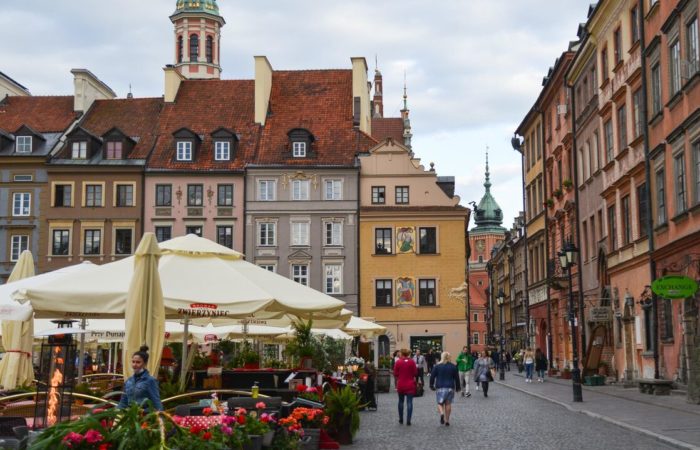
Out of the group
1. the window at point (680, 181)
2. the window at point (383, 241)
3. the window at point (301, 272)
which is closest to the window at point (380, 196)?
the window at point (383, 241)

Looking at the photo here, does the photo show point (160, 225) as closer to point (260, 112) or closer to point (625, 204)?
point (260, 112)

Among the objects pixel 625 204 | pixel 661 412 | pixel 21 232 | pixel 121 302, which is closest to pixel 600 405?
pixel 661 412

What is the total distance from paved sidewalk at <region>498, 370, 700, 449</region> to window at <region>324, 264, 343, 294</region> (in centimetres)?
2541

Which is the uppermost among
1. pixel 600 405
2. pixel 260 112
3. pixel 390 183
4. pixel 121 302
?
pixel 260 112

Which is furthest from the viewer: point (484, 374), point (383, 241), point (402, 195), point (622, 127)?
point (402, 195)

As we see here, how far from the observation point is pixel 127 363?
13500mm

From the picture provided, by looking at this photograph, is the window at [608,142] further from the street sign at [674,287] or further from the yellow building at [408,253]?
the yellow building at [408,253]

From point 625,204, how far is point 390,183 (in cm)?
2559

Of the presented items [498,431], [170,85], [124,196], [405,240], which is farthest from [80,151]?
[498,431]

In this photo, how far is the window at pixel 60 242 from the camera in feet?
192

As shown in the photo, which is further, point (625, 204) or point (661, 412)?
point (625, 204)

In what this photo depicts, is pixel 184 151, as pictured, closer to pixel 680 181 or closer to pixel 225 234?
pixel 225 234

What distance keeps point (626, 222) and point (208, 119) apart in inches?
1365

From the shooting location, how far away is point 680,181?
90.1ft
